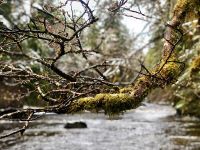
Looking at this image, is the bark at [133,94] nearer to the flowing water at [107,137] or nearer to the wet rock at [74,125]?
the flowing water at [107,137]

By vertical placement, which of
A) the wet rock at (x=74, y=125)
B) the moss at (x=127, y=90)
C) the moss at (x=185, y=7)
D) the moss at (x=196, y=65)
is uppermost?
the moss at (x=196, y=65)

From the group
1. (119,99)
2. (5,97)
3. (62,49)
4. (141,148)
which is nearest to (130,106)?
(119,99)

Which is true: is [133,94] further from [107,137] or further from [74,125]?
[74,125]

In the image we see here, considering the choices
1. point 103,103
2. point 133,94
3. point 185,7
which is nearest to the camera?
point 133,94

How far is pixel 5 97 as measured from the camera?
2761 centimetres

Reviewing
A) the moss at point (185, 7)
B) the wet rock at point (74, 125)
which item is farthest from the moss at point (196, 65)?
the wet rock at point (74, 125)

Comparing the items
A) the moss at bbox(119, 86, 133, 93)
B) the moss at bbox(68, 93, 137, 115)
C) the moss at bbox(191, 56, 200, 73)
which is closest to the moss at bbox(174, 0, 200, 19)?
the moss at bbox(119, 86, 133, 93)

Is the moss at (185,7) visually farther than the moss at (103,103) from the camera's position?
Yes

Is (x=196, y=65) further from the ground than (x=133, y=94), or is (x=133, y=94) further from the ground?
(x=196, y=65)

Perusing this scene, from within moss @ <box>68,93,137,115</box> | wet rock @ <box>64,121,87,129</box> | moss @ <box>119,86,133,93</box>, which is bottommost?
moss @ <box>68,93,137,115</box>

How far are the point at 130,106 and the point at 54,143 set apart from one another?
989 cm

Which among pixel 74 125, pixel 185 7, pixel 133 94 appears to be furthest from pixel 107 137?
pixel 133 94

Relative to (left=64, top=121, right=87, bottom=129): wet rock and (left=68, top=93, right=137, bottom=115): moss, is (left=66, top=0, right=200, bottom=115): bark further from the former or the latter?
(left=64, top=121, right=87, bottom=129): wet rock

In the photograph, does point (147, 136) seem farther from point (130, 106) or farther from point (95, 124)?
point (130, 106)
